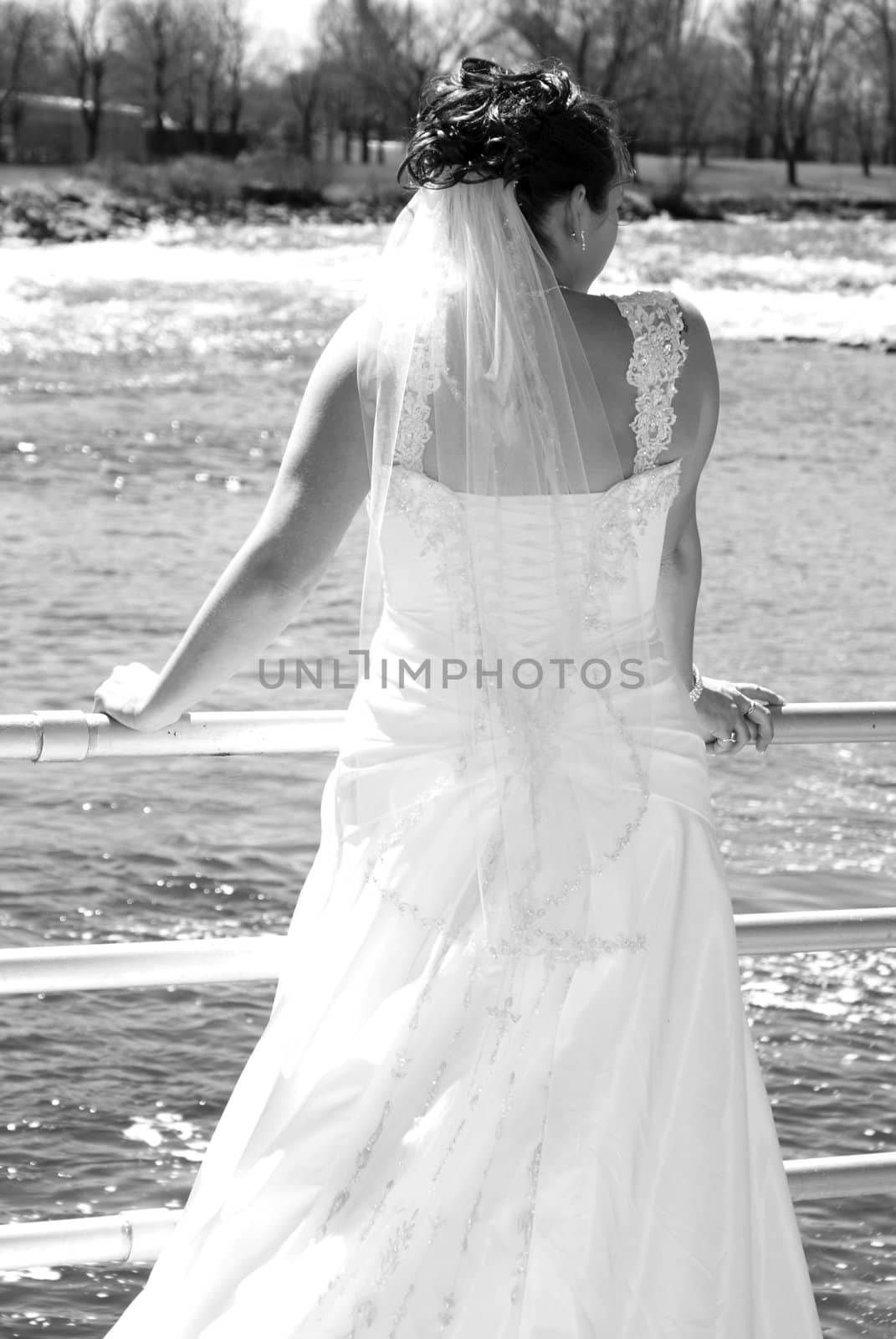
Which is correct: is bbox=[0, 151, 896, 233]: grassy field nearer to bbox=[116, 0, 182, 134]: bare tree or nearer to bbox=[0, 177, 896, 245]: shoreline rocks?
bbox=[0, 177, 896, 245]: shoreline rocks

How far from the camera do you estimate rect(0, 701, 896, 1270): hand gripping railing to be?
178 centimetres

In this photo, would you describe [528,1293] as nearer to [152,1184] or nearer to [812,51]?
[152,1184]

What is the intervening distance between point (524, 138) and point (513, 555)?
0.39 m

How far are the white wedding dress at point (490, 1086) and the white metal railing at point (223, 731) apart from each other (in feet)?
0.36

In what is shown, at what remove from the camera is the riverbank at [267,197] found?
34781 millimetres

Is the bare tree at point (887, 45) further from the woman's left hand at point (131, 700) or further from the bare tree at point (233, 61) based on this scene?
the woman's left hand at point (131, 700)

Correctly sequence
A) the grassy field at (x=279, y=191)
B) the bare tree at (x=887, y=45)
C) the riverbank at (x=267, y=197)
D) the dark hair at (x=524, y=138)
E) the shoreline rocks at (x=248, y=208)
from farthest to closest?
the bare tree at (x=887, y=45), the grassy field at (x=279, y=191), the riverbank at (x=267, y=197), the shoreline rocks at (x=248, y=208), the dark hair at (x=524, y=138)

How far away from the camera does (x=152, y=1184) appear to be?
389 centimetres

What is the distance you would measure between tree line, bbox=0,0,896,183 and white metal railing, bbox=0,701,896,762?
177ft

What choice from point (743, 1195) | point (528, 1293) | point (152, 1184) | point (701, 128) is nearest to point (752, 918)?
point (743, 1195)

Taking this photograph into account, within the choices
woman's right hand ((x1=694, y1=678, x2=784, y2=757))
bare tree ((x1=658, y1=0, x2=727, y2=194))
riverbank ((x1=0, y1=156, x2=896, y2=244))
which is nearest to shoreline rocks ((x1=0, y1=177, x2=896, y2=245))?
riverbank ((x1=0, y1=156, x2=896, y2=244))

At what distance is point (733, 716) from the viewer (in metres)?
2.03

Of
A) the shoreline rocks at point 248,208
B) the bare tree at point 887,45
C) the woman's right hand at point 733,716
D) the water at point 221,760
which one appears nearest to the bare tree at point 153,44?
the shoreline rocks at point 248,208

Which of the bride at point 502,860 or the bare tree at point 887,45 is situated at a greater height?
the bare tree at point 887,45
